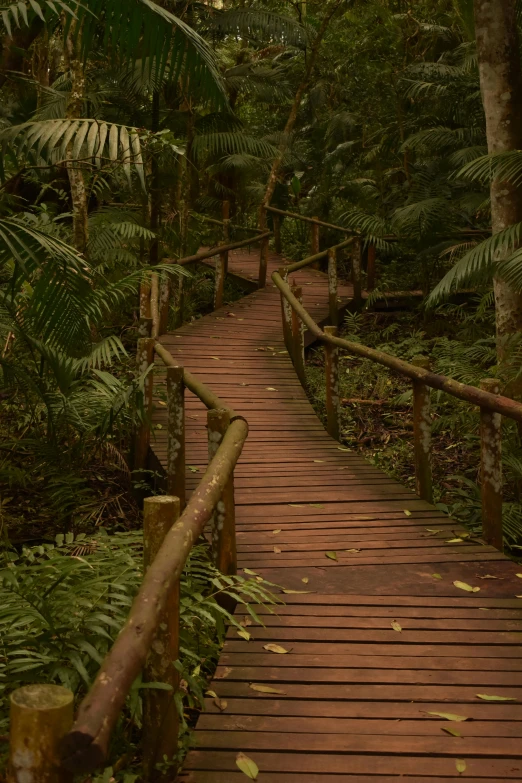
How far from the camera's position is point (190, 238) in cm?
1320

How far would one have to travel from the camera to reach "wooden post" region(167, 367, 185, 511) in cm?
527

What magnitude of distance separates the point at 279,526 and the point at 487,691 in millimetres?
2074

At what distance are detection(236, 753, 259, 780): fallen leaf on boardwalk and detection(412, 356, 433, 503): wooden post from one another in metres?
3.04

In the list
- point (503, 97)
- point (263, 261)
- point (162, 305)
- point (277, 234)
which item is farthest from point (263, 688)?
point (277, 234)

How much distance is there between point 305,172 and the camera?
17.1m

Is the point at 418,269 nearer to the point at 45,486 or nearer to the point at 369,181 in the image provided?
the point at 369,181

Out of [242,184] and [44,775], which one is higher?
[242,184]

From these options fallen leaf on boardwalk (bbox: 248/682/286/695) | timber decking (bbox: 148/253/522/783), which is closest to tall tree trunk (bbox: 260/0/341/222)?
timber decking (bbox: 148/253/522/783)

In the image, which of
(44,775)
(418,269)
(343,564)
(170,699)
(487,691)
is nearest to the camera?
(44,775)

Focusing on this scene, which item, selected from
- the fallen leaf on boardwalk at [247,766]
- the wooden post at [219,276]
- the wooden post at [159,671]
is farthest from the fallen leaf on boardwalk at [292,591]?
the wooden post at [219,276]

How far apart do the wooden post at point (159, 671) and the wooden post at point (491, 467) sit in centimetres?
259

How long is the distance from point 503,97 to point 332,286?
4.88 metres

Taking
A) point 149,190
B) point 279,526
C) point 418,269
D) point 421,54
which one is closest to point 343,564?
point 279,526

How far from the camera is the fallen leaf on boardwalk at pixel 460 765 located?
2.62 metres
